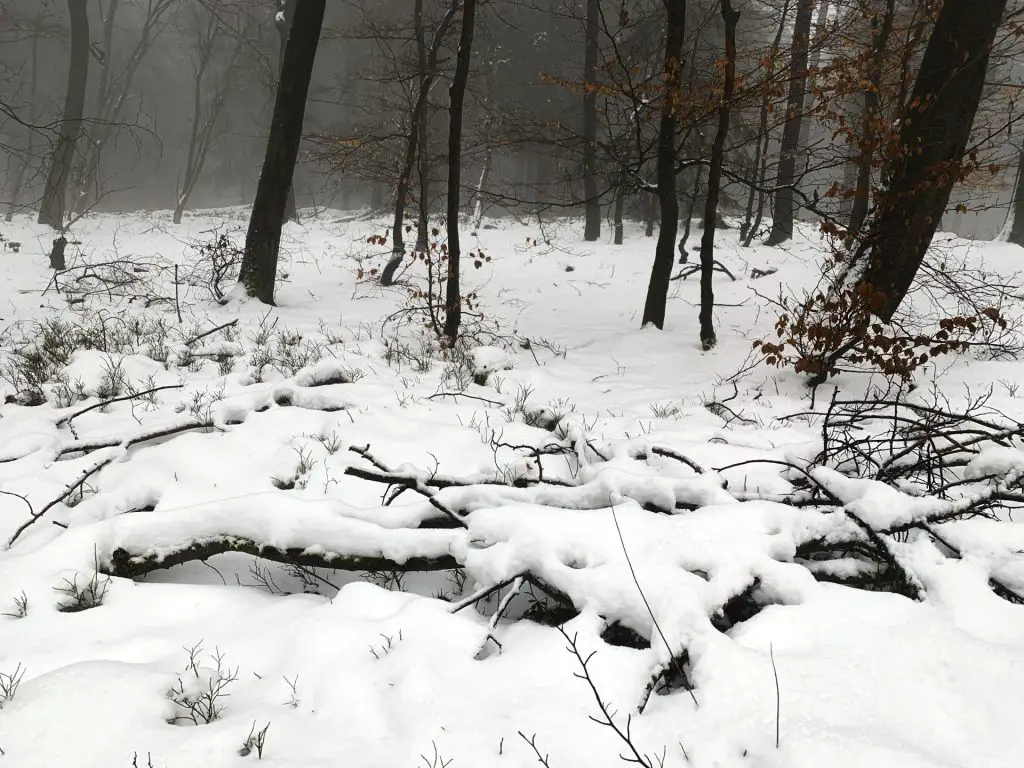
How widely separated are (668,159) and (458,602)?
6928mm

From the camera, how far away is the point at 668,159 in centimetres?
730

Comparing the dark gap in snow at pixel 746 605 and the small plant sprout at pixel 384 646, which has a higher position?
the dark gap in snow at pixel 746 605

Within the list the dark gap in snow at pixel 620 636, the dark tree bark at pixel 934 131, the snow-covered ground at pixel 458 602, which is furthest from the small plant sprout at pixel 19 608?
the dark tree bark at pixel 934 131

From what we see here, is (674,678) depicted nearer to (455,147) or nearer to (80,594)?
(80,594)

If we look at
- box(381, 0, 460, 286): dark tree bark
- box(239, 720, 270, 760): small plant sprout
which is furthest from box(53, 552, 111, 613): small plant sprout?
box(381, 0, 460, 286): dark tree bark

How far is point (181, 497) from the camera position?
2744mm

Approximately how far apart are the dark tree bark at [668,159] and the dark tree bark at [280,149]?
505 centimetres

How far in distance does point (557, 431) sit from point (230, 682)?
254 centimetres

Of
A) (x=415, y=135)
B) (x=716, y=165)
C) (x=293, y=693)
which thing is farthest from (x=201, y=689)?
(x=415, y=135)

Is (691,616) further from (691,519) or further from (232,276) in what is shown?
(232,276)

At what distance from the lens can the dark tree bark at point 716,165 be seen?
6.14 meters

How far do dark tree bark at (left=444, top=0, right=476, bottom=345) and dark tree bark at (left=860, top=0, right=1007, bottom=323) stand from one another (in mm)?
4642

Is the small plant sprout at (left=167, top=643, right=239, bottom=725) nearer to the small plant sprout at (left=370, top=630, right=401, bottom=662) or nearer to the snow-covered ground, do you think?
the snow-covered ground

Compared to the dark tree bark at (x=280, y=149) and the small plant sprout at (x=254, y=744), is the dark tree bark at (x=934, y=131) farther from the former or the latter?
the dark tree bark at (x=280, y=149)
